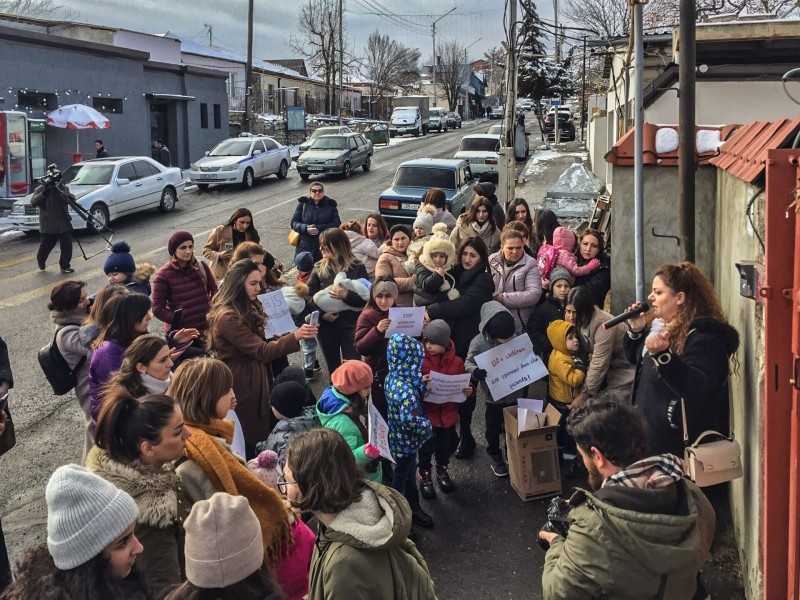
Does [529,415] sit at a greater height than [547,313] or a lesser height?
lesser

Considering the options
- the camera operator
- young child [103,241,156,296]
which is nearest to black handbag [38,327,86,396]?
young child [103,241,156,296]

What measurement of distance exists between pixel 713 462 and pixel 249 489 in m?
2.47

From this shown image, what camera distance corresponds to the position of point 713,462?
3988 millimetres

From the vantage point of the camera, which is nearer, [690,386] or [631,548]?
[631,548]

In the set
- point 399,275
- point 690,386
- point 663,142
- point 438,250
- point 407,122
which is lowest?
point 690,386

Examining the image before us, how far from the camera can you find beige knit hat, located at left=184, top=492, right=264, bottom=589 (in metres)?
2.48

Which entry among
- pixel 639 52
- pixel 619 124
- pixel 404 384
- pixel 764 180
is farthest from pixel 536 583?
pixel 619 124

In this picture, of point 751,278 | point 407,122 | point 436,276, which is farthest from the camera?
point 407,122

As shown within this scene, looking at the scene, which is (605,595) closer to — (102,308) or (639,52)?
(102,308)

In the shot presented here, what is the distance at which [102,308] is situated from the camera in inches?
206

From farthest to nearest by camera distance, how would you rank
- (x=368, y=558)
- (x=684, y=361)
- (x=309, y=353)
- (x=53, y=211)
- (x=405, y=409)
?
1. (x=53, y=211)
2. (x=309, y=353)
3. (x=405, y=409)
4. (x=684, y=361)
5. (x=368, y=558)

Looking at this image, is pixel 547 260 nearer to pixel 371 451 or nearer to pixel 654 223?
pixel 654 223

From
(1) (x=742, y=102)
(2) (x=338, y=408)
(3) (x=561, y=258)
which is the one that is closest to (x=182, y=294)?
(2) (x=338, y=408)

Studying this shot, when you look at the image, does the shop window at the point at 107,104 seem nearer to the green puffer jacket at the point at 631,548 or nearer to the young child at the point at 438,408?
the young child at the point at 438,408
